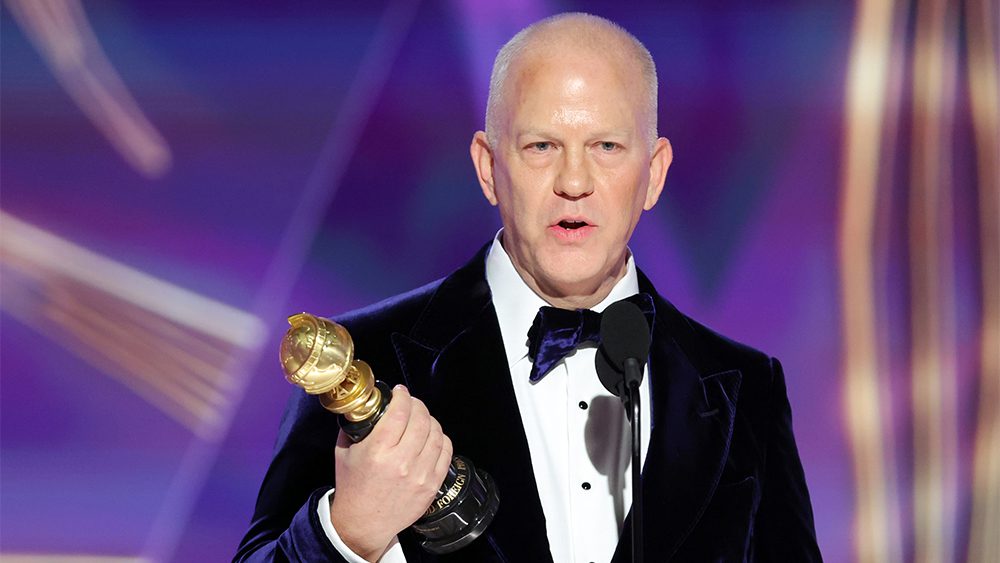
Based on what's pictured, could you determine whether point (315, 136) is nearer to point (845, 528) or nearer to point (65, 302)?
point (65, 302)

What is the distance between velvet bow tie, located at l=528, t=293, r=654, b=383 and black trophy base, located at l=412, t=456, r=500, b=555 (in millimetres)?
344

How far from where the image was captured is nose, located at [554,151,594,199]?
2.15m

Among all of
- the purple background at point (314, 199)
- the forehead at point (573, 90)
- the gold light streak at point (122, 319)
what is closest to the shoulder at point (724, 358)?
the forehead at point (573, 90)

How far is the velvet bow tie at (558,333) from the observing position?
7.28ft

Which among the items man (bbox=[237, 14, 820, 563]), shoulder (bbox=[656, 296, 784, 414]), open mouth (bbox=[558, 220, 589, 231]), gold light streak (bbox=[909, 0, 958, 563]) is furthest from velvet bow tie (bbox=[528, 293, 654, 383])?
gold light streak (bbox=[909, 0, 958, 563])

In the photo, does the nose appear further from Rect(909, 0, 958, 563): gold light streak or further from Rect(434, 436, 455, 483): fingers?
Rect(909, 0, 958, 563): gold light streak

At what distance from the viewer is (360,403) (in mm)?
1712

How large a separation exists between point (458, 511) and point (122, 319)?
60.8 inches

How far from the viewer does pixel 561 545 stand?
2.15 metres

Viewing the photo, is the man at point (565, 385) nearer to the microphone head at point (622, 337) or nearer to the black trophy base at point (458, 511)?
the black trophy base at point (458, 511)

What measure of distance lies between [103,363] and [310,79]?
91 cm

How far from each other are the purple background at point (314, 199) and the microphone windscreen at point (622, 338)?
A: 154cm

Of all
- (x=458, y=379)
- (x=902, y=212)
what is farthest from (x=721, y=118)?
(x=458, y=379)

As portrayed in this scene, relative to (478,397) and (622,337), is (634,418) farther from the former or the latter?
(478,397)
